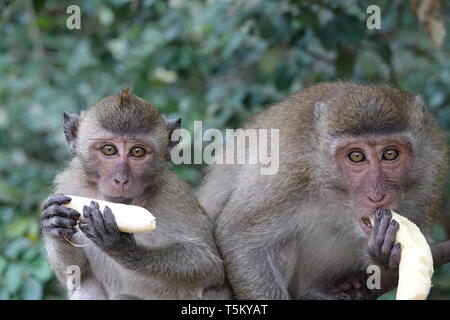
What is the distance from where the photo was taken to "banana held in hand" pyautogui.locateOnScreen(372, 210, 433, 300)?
14.1ft

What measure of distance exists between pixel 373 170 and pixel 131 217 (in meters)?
1.72

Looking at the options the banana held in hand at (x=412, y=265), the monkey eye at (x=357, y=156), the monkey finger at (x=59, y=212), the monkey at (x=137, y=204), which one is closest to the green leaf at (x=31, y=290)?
the monkey at (x=137, y=204)

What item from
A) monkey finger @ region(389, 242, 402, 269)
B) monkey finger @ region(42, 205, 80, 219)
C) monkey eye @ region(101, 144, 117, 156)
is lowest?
monkey finger @ region(389, 242, 402, 269)

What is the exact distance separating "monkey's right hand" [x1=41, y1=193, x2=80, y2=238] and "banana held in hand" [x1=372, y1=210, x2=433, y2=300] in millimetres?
2073

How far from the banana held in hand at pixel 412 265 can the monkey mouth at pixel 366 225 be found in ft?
0.94

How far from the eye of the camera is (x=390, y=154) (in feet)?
18.0

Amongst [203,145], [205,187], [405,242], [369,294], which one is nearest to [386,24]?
[203,145]

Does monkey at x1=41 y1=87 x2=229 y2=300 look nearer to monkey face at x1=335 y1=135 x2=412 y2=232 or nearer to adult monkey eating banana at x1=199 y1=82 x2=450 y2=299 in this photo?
adult monkey eating banana at x1=199 y1=82 x2=450 y2=299

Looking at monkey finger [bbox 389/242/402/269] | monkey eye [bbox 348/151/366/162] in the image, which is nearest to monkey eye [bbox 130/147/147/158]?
monkey eye [bbox 348/151/366/162]

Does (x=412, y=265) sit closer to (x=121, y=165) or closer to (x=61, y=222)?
(x=121, y=165)

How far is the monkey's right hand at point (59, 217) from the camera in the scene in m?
4.96

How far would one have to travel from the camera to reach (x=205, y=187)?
707 centimetres

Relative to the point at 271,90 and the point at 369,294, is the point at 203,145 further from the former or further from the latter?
the point at 369,294

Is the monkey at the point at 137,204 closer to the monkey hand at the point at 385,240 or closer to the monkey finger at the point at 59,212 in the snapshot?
the monkey finger at the point at 59,212
